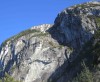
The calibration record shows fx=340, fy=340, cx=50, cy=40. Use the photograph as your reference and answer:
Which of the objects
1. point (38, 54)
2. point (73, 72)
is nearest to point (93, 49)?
point (73, 72)

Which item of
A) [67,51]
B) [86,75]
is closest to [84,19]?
[67,51]

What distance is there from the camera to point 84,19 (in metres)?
187

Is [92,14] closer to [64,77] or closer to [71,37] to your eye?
[71,37]

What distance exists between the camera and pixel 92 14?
625 ft

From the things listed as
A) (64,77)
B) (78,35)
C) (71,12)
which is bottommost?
(64,77)

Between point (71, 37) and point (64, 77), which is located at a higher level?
point (71, 37)

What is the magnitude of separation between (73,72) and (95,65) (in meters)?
29.3

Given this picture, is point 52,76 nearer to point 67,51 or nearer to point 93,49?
point 67,51

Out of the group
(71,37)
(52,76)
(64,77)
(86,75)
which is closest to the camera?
(86,75)

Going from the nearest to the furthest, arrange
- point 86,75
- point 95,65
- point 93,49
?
point 86,75 → point 95,65 → point 93,49

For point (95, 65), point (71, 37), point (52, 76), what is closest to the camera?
point (95, 65)

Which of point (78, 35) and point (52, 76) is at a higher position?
point (78, 35)

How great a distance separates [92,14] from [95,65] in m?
71.9

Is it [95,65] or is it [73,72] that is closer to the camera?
[95,65]
